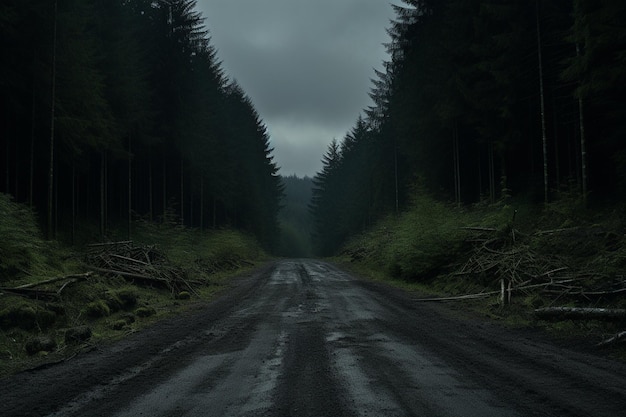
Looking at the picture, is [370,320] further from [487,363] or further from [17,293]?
[17,293]

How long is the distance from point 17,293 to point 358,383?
7.51 m

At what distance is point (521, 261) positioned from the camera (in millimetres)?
12219

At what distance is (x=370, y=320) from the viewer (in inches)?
Answer: 378

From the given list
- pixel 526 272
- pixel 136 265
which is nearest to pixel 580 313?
pixel 526 272

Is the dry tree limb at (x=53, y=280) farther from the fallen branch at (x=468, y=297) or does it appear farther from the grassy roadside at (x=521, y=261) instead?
the grassy roadside at (x=521, y=261)

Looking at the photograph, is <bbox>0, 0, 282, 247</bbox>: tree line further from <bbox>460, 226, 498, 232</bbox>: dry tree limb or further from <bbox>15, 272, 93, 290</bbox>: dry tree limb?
<bbox>460, 226, 498, 232</bbox>: dry tree limb

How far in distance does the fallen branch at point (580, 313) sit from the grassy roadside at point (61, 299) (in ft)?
27.5

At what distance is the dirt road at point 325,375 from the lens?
4.34 metres

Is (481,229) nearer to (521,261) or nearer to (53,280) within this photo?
(521,261)

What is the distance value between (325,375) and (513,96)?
1814cm

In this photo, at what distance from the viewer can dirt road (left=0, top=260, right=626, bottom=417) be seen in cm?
434

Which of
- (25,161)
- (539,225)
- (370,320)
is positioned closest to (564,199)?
(539,225)

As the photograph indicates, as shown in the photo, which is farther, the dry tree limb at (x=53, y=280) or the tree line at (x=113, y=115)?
the tree line at (x=113, y=115)

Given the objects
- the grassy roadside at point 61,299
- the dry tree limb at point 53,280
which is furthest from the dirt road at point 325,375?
the dry tree limb at point 53,280
